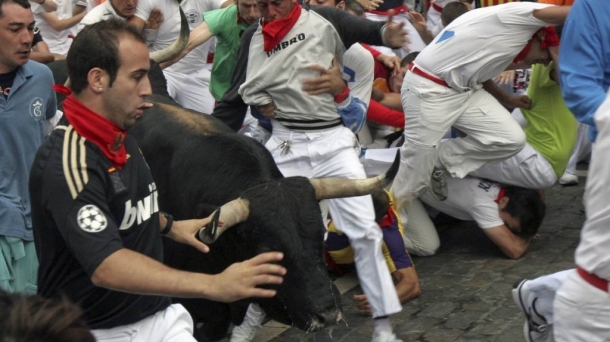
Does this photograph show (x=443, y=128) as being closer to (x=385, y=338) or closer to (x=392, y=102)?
(x=392, y=102)

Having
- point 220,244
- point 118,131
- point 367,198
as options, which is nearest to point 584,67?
point 367,198

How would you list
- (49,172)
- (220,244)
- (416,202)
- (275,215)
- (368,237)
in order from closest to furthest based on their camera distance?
(49,172) < (275,215) < (220,244) < (368,237) < (416,202)

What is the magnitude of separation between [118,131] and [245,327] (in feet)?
9.12

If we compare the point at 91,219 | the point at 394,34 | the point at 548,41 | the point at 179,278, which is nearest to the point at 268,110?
the point at 394,34

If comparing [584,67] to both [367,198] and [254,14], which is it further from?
[254,14]

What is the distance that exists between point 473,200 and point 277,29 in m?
2.30

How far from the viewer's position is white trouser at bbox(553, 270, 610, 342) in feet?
15.2

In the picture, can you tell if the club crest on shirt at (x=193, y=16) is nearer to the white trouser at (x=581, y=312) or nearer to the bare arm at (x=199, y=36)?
the bare arm at (x=199, y=36)

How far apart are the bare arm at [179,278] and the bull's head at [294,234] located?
52.5 inches

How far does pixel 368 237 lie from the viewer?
22.5ft

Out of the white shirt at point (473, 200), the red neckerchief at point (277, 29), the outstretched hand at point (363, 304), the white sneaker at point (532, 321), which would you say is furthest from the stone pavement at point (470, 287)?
the red neckerchief at point (277, 29)

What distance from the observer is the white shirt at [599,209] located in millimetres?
4469

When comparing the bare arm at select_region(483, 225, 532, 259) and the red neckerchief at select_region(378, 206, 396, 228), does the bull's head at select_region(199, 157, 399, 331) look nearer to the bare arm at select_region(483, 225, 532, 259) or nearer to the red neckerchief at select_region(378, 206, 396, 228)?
the red neckerchief at select_region(378, 206, 396, 228)

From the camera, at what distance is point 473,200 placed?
27.6ft
